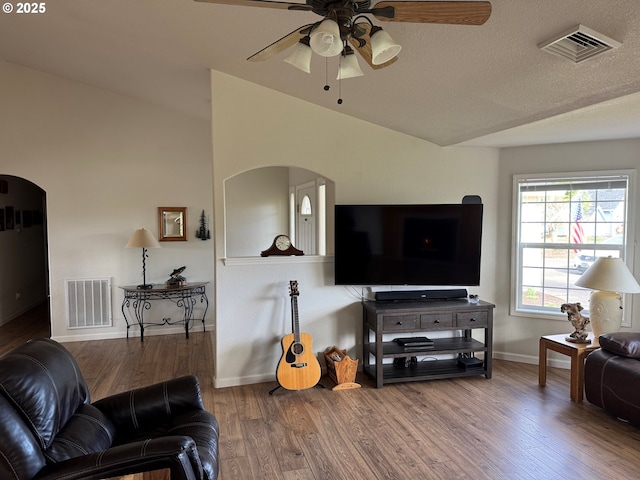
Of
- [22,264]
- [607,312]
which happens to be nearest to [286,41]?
[607,312]

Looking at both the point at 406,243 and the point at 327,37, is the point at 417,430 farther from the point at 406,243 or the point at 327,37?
the point at 327,37

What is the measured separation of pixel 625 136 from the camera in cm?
399

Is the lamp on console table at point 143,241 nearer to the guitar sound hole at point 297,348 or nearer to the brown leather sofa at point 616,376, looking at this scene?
the guitar sound hole at point 297,348

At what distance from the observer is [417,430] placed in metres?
3.14

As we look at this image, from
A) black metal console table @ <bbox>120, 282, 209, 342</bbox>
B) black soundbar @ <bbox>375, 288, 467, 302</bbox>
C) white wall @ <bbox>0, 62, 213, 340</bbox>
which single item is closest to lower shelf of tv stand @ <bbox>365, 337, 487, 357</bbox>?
black soundbar @ <bbox>375, 288, 467, 302</bbox>

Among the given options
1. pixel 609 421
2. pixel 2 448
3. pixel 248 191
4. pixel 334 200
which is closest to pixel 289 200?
pixel 248 191

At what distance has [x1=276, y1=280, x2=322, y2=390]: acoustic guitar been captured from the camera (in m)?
3.76

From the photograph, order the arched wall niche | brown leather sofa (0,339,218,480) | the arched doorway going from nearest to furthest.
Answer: brown leather sofa (0,339,218,480) < the arched doorway < the arched wall niche

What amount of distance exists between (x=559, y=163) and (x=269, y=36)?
3.12 metres

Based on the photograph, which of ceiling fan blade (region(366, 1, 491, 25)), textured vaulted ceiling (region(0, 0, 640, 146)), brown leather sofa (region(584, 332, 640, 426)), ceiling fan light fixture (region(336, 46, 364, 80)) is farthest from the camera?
brown leather sofa (region(584, 332, 640, 426))

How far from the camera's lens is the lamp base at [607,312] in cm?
375

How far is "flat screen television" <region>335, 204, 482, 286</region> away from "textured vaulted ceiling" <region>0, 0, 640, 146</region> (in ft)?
Answer: 2.54

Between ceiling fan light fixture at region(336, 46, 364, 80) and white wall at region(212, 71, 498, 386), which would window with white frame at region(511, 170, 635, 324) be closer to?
white wall at region(212, 71, 498, 386)
